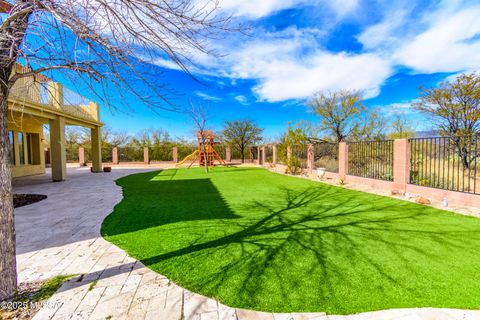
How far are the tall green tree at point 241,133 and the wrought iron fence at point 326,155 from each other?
13.9 m

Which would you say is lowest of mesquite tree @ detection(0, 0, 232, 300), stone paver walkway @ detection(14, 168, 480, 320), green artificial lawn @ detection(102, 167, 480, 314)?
stone paver walkway @ detection(14, 168, 480, 320)

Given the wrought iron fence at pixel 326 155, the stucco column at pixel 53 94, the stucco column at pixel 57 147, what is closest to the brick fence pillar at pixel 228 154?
the wrought iron fence at pixel 326 155

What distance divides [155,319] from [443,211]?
21.2ft

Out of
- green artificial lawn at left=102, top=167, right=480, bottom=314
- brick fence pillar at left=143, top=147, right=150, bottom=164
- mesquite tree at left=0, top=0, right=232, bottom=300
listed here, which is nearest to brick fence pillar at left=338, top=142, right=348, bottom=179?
green artificial lawn at left=102, top=167, right=480, bottom=314

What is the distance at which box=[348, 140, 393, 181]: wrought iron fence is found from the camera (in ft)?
27.7

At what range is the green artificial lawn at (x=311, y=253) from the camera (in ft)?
7.22

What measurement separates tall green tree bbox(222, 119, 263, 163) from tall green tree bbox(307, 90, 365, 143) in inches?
312

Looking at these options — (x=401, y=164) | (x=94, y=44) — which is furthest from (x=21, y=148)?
(x=401, y=164)

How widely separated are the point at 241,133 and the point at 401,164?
19.8 m

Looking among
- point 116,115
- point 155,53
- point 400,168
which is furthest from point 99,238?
point 400,168

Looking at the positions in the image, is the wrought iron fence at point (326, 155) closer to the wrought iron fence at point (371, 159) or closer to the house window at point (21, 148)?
the wrought iron fence at point (371, 159)

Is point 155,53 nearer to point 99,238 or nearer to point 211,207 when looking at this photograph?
point 99,238

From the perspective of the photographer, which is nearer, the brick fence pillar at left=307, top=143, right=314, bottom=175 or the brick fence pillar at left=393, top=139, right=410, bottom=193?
the brick fence pillar at left=393, top=139, right=410, bottom=193

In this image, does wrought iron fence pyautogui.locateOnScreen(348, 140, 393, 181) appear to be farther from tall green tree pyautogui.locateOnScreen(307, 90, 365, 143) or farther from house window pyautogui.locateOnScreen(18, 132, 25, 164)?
house window pyautogui.locateOnScreen(18, 132, 25, 164)
